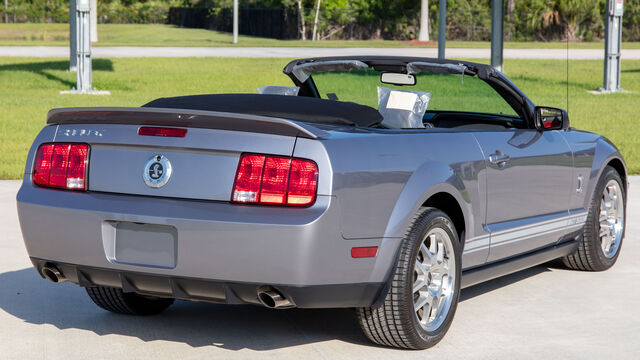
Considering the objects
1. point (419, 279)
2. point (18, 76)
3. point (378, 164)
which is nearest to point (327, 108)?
point (378, 164)

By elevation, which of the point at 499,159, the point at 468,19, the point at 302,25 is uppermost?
the point at 468,19

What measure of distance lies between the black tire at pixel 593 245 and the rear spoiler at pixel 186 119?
288 cm

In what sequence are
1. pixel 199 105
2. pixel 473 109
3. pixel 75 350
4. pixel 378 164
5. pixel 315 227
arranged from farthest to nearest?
pixel 473 109 → pixel 199 105 → pixel 75 350 → pixel 378 164 → pixel 315 227

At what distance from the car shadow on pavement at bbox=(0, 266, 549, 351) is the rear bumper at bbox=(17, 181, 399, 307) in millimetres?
621

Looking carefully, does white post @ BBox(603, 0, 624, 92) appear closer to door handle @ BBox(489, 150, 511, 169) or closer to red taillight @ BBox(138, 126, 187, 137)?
door handle @ BBox(489, 150, 511, 169)

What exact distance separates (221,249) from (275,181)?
0.37 m

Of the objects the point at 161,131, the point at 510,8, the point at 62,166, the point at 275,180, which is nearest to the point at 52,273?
the point at 62,166

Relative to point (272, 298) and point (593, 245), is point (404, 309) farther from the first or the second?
point (593, 245)

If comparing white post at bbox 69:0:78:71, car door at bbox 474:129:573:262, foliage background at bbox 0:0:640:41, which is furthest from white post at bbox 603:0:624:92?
foliage background at bbox 0:0:640:41

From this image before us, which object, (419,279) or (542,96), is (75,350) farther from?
(542,96)

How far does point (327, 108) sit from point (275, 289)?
1.12m

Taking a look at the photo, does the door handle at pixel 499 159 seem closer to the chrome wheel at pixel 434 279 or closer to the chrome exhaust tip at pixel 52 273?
the chrome wheel at pixel 434 279

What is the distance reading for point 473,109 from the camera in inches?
275

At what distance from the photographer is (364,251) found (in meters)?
4.51
